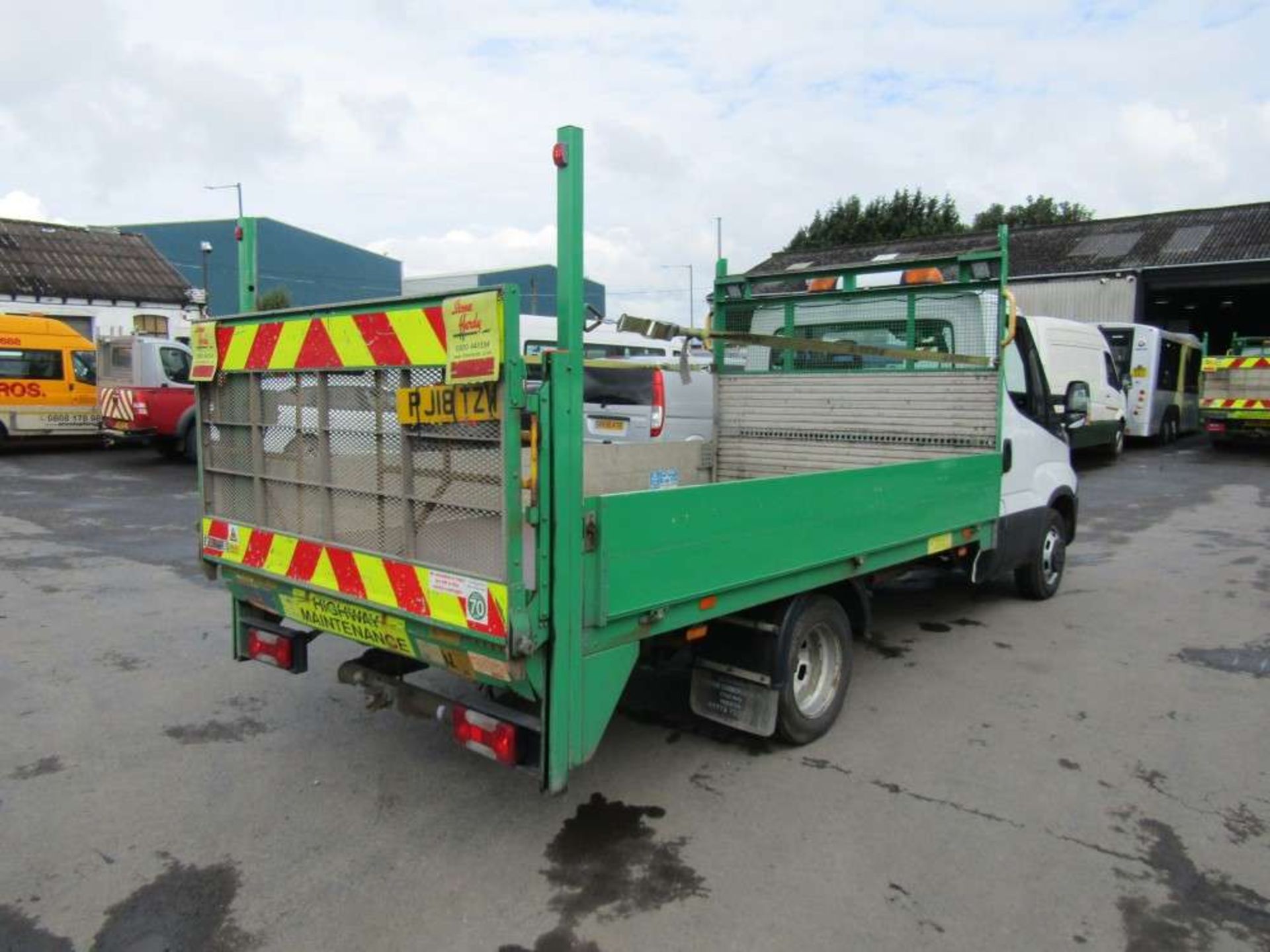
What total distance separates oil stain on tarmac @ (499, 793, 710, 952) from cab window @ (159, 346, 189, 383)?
14431 mm

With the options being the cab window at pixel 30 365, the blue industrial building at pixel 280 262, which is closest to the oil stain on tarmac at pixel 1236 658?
the cab window at pixel 30 365

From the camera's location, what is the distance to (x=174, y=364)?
1593 cm

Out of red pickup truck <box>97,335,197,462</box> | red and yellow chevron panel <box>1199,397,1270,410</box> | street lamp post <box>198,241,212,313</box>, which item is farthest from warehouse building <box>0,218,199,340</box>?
red and yellow chevron panel <box>1199,397,1270,410</box>

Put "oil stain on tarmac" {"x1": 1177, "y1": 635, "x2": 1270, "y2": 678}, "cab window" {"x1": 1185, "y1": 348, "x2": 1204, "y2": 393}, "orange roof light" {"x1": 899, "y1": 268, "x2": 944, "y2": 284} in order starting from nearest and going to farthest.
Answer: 1. "oil stain on tarmac" {"x1": 1177, "y1": 635, "x2": 1270, "y2": 678}
2. "orange roof light" {"x1": 899, "y1": 268, "x2": 944, "y2": 284}
3. "cab window" {"x1": 1185, "y1": 348, "x2": 1204, "y2": 393}

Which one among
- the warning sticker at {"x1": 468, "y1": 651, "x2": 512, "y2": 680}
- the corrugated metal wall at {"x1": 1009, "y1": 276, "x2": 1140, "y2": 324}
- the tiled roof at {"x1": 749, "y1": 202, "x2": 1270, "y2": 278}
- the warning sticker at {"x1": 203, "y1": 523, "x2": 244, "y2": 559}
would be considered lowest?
the warning sticker at {"x1": 468, "y1": 651, "x2": 512, "y2": 680}

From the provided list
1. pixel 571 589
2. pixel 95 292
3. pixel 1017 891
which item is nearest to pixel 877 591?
pixel 1017 891

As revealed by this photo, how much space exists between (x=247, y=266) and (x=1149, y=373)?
66.3 ft

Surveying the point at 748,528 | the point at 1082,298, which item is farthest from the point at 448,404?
the point at 1082,298

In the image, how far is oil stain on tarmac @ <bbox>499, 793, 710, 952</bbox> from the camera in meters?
3.04

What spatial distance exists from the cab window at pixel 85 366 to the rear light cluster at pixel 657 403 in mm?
13607

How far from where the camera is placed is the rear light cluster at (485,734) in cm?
317

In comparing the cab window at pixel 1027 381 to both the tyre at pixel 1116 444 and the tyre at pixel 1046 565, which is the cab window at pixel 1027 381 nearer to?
the tyre at pixel 1046 565

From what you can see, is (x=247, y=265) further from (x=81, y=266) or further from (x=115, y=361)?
(x=81, y=266)

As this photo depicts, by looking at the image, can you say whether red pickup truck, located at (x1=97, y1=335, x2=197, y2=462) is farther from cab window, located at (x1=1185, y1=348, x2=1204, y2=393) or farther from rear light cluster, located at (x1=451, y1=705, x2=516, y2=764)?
cab window, located at (x1=1185, y1=348, x2=1204, y2=393)
